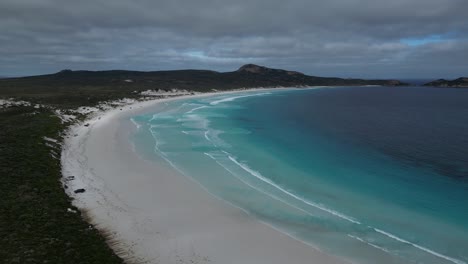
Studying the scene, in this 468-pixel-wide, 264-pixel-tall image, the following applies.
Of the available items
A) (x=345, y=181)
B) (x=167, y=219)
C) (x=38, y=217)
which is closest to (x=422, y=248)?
(x=345, y=181)

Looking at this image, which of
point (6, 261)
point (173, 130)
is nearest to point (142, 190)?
point (6, 261)

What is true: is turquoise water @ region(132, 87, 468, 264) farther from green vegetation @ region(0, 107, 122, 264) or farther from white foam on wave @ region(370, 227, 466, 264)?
green vegetation @ region(0, 107, 122, 264)

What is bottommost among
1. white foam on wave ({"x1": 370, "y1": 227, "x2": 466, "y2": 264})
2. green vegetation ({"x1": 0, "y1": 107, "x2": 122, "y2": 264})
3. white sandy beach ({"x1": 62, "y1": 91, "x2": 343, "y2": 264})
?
white foam on wave ({"x1": 370, "y1": 227, "x2": 466, "y2": 264})

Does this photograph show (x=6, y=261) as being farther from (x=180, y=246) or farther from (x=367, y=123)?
(x=367, y=123)

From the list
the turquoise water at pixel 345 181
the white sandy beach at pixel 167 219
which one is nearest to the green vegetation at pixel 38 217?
the white sandy beach at pixel 167 219

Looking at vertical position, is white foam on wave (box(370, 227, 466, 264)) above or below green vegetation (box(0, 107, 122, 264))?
below

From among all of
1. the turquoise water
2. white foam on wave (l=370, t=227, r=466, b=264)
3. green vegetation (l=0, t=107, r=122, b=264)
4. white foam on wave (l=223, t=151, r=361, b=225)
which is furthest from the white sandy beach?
white foam on wave (l=223, t=151, r=361, b=225)
